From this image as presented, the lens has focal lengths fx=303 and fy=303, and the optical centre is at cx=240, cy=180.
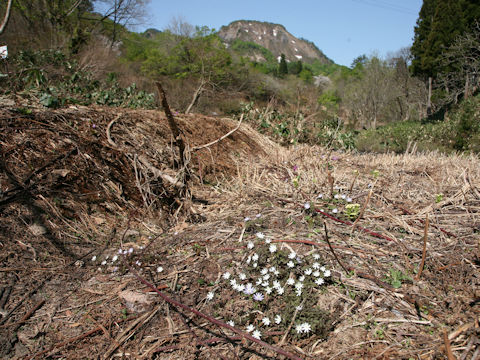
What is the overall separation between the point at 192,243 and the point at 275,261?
703mm

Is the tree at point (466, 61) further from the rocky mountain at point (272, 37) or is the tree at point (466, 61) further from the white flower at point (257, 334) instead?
the rocky mountain at point (272, 37)

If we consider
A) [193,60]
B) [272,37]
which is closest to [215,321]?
[193,60]

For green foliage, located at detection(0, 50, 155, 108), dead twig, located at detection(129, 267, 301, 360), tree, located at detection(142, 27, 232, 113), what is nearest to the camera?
dead twig, located at detection(129, 267, 301, 360)

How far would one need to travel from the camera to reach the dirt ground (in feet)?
4.67

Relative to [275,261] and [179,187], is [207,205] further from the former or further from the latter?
[275,261]

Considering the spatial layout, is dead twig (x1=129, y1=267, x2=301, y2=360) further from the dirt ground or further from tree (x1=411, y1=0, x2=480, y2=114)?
tree (x1=411, y1=0, x2=480, y2=114)

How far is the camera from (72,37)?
1521 centimetres

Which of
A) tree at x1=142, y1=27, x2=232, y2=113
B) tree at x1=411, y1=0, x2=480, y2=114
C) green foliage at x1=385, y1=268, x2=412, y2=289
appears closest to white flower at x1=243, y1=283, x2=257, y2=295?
green foliage at x1=385, y1=268, x2=412, y2=289

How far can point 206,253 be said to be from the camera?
2.04m

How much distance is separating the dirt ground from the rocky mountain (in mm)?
100062

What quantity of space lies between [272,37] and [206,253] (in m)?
111

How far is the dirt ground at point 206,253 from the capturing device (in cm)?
142

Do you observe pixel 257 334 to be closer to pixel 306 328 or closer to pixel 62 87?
pixel 306 328

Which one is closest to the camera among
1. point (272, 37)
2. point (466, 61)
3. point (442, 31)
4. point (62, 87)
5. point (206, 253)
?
point (206, 253)
